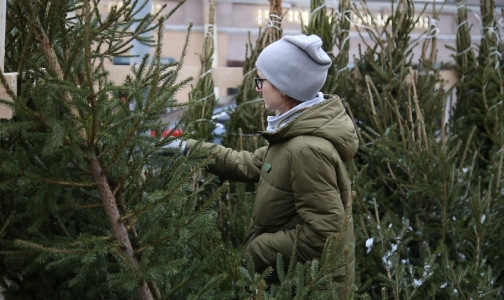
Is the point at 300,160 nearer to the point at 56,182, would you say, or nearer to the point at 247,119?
the point at 56,182

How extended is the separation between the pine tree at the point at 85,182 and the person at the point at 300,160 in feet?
1.08

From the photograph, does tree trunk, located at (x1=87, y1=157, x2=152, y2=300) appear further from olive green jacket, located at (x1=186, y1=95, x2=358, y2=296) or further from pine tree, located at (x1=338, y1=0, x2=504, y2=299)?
pine tree, located at (x1=338, y1=0, x2=504, y2=299)

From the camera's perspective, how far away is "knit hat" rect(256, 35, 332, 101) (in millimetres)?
2566

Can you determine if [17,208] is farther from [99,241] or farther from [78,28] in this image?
[78,28]

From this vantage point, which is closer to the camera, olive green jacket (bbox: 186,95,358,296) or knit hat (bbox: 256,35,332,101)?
olive green jacket (bbox: 186,95,358,296)

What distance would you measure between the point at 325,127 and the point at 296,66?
0.28 m

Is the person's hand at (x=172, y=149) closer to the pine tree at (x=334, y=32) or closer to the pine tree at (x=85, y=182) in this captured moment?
the pine tree at (x=85, y=182)

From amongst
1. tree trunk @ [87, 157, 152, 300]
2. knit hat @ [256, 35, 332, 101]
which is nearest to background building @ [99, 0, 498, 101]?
knit hat @ [256, 35, 332, 101]

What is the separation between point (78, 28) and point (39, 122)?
650 mm

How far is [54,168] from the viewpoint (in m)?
1.98

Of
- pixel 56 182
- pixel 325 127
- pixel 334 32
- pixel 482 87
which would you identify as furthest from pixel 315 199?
pixel 482 87

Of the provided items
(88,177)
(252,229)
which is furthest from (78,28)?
(252,229)

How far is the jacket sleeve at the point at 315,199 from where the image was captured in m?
2.40

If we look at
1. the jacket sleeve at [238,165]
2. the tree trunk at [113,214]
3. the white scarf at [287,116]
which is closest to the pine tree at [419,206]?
the jacket sleeve at [238,165]
